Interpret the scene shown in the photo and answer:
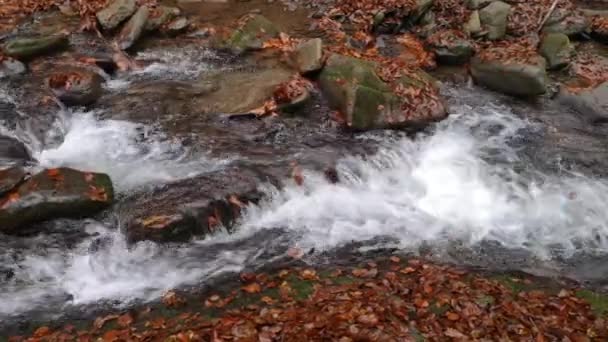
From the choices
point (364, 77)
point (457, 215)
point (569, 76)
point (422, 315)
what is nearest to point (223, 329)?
point (422, 315)

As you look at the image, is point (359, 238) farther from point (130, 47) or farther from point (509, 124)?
point (130, 47)

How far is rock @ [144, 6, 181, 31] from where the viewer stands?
12.7 m

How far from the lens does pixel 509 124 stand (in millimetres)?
10469

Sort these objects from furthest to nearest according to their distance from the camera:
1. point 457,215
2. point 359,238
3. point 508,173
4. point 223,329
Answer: point 508,173 → point 457,215 → point 359,238 → point 223,329

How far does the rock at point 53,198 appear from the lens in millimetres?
7285

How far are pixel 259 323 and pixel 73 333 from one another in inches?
79.4

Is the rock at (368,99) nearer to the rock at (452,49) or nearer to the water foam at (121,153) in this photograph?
the rock at (452,49)

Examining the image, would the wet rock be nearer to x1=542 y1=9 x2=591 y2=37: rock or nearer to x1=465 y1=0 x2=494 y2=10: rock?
x1=465 y1=0 x2=494 y2=10: rock

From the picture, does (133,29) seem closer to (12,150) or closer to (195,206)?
(12,150)

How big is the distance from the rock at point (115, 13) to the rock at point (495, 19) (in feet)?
27.2

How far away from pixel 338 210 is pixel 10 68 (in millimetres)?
7161

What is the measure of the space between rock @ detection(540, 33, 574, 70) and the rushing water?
95.7 inches

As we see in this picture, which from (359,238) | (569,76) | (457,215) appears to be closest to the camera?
(359,238)

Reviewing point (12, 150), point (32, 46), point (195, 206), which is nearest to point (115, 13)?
point (32, 46)
